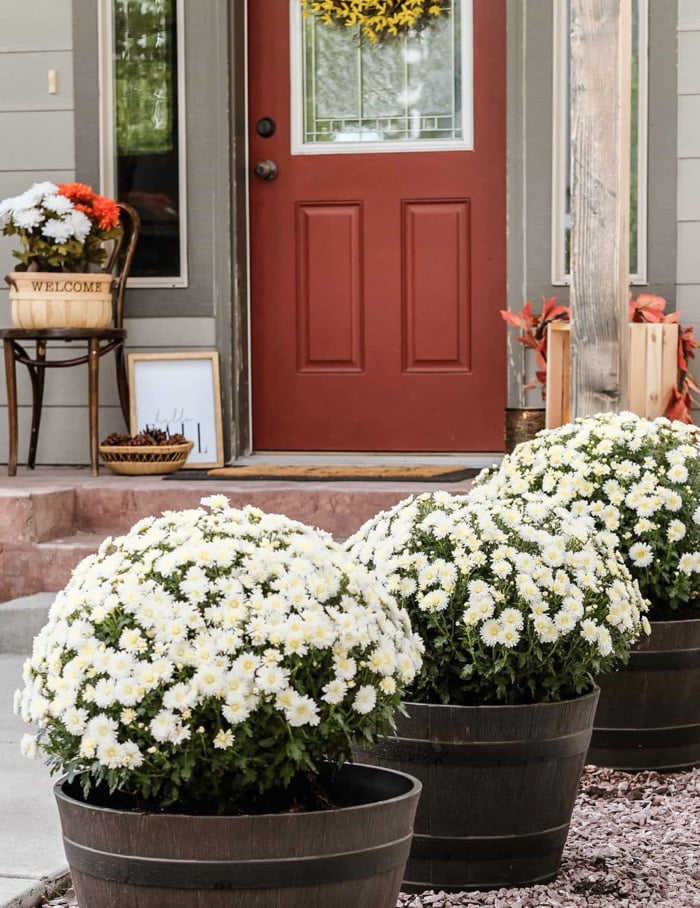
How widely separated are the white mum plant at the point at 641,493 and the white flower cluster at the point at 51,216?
2626 mm

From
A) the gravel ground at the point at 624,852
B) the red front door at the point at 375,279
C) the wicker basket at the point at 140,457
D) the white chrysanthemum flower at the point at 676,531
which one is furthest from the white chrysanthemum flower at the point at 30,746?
the red front door at the point at 375,279

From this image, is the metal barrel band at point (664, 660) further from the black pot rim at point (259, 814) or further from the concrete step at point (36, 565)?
the concrete step at point (36, 565)

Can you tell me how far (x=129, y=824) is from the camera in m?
1.78

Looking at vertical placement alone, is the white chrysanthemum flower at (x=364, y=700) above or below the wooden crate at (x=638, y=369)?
below

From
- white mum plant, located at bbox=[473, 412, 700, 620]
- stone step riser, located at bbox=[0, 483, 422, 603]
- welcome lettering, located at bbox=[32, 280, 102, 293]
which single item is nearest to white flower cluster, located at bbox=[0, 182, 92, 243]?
welcome lettering, located at bbox=[32, 280, 102, 293]

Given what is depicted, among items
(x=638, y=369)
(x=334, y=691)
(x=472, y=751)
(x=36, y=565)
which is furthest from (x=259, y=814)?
(x=638, y=369)

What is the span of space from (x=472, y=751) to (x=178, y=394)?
11.4ft

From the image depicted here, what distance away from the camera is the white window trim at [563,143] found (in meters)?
5.28

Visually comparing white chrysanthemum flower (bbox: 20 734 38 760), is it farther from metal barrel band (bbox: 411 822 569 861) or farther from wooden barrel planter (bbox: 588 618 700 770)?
wooden barrel planter (bbox: 588 618 700 770)

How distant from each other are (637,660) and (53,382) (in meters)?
3.37

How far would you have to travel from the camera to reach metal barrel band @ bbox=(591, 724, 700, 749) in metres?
2.97

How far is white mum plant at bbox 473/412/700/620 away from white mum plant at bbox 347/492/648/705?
1.56 feet

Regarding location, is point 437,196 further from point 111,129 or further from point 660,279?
point 111,129

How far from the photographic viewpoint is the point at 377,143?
5.62 m
